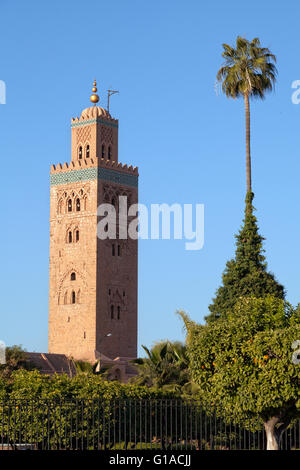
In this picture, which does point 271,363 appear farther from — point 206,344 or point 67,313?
point 67,313

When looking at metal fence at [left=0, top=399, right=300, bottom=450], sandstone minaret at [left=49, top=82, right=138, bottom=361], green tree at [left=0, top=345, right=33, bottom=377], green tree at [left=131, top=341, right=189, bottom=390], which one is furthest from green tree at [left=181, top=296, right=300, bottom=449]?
sandstone minaret at [left=49, top=82, right=138, bottom=361]

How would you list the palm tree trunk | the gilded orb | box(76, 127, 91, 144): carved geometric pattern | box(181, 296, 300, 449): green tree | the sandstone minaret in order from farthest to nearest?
the gilded orb → box(76, 127, 91, 144): carved geometric pattern → the sandstone minaret → the palm tree trunk → box(181, 296, 300, 449): green tree

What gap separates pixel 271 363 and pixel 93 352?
150 feet

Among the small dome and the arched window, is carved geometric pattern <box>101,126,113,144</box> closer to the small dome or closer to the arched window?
the small dome

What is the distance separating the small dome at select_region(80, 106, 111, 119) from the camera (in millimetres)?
74062

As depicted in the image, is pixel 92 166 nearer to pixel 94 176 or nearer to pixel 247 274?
pixel 94 176

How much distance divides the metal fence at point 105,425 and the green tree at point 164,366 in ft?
23.5

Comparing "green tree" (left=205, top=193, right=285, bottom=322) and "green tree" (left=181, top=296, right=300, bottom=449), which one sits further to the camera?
"green tree" (left=205, top=193, right=285, bottom=322)

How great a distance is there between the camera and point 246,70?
46.4 metres

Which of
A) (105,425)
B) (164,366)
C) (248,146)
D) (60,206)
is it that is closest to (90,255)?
(60,206)

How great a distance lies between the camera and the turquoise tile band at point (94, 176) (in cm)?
7288

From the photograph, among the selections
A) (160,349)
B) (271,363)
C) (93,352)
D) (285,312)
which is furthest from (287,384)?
(93,352)
